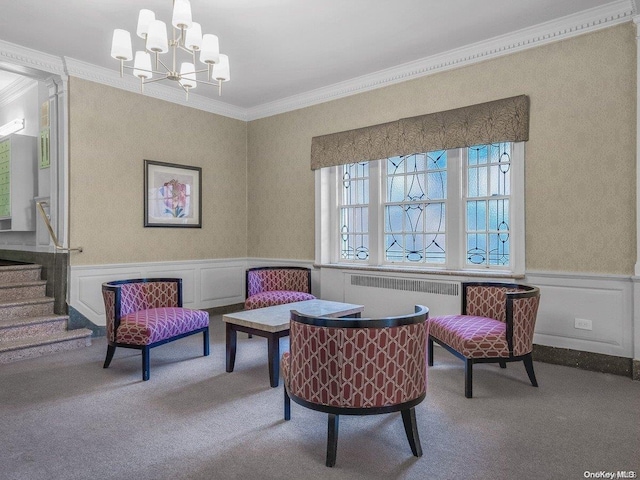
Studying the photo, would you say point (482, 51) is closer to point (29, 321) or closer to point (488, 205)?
point (488, 205)

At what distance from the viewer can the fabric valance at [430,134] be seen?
13.6 feet

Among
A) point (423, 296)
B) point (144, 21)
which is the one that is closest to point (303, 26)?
point (144, 21)

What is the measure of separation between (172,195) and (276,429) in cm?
388

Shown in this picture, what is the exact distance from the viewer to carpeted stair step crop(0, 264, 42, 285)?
16.0ft

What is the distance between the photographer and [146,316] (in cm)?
392

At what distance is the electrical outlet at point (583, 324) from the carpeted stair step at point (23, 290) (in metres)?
5.54

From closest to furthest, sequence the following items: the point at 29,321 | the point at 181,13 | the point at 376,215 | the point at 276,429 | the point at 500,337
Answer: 1. the point at 276,429
2. the point at 181,13
3. the point at 500,337
4. the point at 29,321
5. the point at 376,215

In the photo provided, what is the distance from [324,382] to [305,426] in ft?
1.97

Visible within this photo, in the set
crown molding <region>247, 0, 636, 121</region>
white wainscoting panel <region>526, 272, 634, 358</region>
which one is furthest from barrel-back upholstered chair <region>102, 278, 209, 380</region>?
white wainscoting panel <region>526, 272, 634, 358</region>

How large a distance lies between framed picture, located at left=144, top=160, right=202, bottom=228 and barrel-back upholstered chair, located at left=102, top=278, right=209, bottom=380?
1.25 m

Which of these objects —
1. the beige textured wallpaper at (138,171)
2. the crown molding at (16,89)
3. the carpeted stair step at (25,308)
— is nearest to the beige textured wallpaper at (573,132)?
the beige textured wallpaper at (138,171)

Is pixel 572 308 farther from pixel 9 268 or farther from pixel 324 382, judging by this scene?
pixel 9 268

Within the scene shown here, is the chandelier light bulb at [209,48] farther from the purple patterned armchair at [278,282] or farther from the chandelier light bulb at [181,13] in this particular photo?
the purple patterned armchair at [278,282]

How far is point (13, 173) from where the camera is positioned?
560 centimetres
